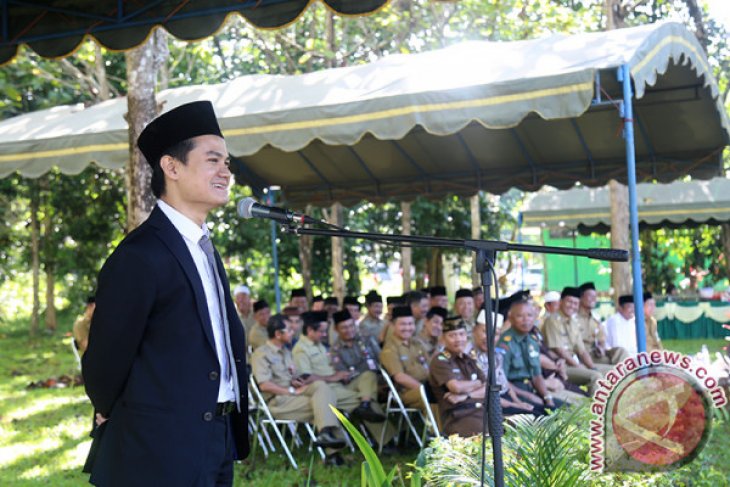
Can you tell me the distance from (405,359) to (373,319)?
2443 mm

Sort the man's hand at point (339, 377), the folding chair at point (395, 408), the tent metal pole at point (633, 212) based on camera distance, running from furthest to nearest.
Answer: the man's hand at point (339, 377)
the folding chair at point (395, 408)
the tent metal pole at point (633, 212)

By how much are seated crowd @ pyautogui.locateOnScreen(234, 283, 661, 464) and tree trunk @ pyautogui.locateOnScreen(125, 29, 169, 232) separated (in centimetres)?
162

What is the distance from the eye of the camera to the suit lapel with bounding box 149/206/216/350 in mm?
2494

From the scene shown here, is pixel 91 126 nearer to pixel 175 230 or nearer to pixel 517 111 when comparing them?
pixel 517 111

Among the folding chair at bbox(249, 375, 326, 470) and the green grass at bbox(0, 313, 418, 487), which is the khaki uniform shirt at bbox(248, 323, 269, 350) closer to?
the folding chair at bbox(249, 375, 326, 470)

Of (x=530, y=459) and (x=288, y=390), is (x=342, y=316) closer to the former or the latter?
(x=288, y=390)

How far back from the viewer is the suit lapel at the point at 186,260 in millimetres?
2494

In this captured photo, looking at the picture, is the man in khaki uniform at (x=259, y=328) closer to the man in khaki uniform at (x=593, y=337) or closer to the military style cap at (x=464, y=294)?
the military style cap at (x=464, y=294)

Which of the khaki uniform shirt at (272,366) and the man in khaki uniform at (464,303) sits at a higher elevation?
the man in khaki uniform at (464,303)

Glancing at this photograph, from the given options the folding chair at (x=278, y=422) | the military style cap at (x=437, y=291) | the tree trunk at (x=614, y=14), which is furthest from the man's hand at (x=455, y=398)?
the tree trunk at (x=614, y=14)

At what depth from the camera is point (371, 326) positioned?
31.9ft

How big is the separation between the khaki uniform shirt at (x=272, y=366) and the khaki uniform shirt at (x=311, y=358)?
22 centimetres

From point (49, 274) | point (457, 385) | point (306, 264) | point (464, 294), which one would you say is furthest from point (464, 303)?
point (49, 274)

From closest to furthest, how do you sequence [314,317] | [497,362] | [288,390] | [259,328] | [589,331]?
[497,362]
[288,390]
[314,317]
[259,328]
[589,331]
